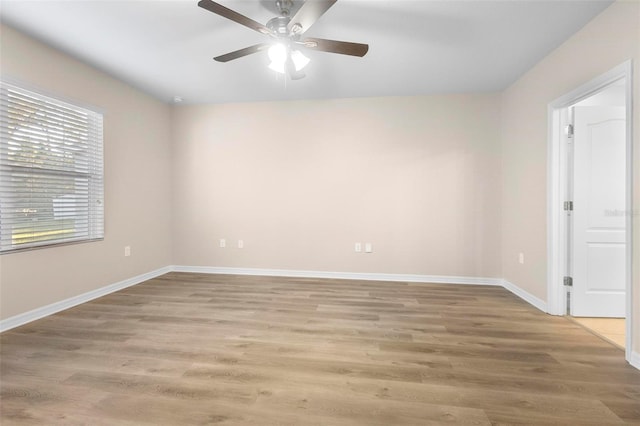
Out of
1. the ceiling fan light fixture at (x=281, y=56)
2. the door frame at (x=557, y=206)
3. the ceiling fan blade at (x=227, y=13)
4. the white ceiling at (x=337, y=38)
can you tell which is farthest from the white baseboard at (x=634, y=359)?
the ceiling fan blade at (x=227, y=13)

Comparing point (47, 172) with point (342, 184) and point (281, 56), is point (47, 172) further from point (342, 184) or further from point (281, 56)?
point (342, 184)

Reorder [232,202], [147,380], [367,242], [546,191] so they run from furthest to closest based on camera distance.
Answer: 1. [232,202]
2. [367,242]
3. [546,191]
4. [147,380]

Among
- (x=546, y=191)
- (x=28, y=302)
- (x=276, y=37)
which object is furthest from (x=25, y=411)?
(x=546, y=191)

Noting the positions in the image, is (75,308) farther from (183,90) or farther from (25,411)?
(183,90)

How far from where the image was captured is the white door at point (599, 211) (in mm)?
2568

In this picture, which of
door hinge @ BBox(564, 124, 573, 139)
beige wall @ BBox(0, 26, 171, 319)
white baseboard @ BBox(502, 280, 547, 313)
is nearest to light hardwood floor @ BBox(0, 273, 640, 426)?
white baseboard @ BBox(502, 280, 547, 313)

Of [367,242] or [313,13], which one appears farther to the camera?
[367,242]

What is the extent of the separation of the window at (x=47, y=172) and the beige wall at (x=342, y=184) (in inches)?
50.4

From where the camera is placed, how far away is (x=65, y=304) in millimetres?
2809

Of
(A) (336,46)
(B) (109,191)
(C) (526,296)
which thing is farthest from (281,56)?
(C) (526,296)

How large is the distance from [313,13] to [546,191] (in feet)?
8.92

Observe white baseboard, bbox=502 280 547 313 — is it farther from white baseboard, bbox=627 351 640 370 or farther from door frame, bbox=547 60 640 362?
white baseboard, bbox=627 351 640 370

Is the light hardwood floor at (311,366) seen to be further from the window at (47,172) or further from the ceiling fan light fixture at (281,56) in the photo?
the ceiling fan light fixture at (281,56)

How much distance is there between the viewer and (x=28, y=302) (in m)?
2.50
